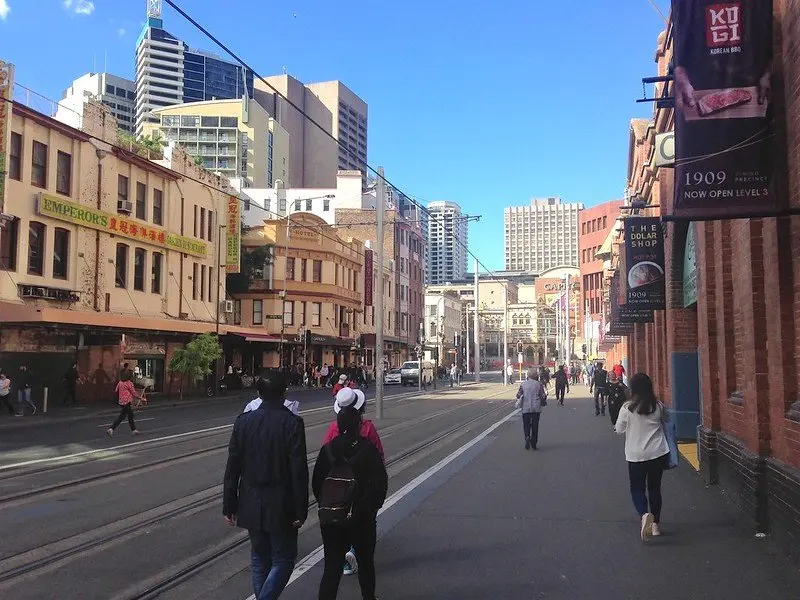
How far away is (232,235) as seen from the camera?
4116 cm

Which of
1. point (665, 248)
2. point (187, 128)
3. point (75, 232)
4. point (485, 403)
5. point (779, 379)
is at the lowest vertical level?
point (485, 403)

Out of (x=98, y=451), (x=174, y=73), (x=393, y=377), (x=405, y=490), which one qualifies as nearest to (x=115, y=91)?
(x=174, y=73)

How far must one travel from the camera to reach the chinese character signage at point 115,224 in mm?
27438

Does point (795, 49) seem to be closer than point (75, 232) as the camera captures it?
Yes

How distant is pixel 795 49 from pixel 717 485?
19.2 feet

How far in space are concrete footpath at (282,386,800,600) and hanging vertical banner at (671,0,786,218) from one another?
3.13 m

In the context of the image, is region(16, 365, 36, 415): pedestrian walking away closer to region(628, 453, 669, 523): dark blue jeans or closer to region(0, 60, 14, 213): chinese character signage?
region(0, 60, 14, 213): chinese character signage

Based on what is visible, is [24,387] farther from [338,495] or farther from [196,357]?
[338,495]

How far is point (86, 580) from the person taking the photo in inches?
235

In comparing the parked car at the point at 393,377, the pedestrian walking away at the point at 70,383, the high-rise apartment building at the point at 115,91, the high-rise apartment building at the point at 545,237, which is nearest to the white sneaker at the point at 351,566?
the pedestrian walking away at the point at 70,383

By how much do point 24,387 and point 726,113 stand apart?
78.1 feet

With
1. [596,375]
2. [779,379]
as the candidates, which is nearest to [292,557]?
[779,379]

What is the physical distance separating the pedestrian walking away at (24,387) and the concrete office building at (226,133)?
85558mm

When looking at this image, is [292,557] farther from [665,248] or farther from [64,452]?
[665,248]
